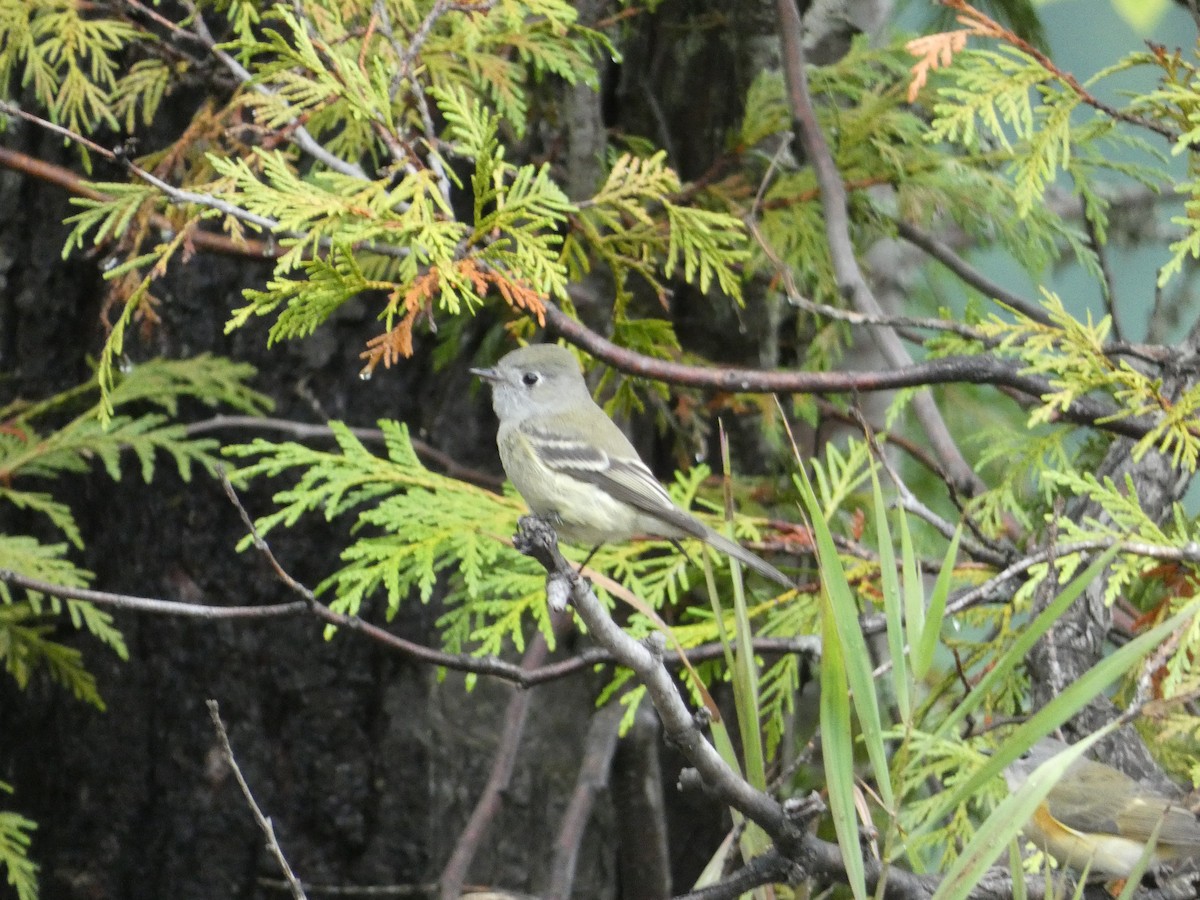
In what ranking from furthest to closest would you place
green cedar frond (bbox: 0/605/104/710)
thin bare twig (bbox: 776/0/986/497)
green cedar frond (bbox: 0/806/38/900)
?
1. green cedar frond (bbox: 0/605/104/710)
2. thin bare twig (bbox: 776/0/986/497)
3. green cedar frond (bbox: 0/806/38/900)

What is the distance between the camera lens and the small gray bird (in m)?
2.25

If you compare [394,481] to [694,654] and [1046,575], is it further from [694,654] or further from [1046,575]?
[1046,575]

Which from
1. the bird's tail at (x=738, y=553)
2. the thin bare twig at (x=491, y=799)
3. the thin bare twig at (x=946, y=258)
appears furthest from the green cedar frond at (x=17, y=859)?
the thin bare twig at (x=946, y=258)

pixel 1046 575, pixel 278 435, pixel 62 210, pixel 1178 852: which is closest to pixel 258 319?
pixel 278 435

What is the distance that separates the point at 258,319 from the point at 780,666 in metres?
1.67

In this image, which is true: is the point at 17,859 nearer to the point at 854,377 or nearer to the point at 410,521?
the point at 410,521

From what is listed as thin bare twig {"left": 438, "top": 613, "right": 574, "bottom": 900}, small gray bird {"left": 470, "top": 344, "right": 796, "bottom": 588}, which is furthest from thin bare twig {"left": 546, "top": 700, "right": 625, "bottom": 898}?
small gray bird {"left": 470, "top": 344, "right": 796, "bottom": 588}

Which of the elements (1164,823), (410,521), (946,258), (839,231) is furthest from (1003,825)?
(946,258)

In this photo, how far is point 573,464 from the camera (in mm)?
2354

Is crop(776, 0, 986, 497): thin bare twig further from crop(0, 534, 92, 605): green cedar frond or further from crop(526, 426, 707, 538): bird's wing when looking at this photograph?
crop(0, 534, 92, 605): green cedar frond

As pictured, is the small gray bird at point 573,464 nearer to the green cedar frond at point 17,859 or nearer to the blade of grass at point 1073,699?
the blade of grass at point 1073,699

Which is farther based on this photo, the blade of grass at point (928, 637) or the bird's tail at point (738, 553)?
the bird's tail at point (738, 553)

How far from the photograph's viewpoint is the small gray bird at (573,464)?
2.25 m

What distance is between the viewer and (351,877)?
3195 millimetres
